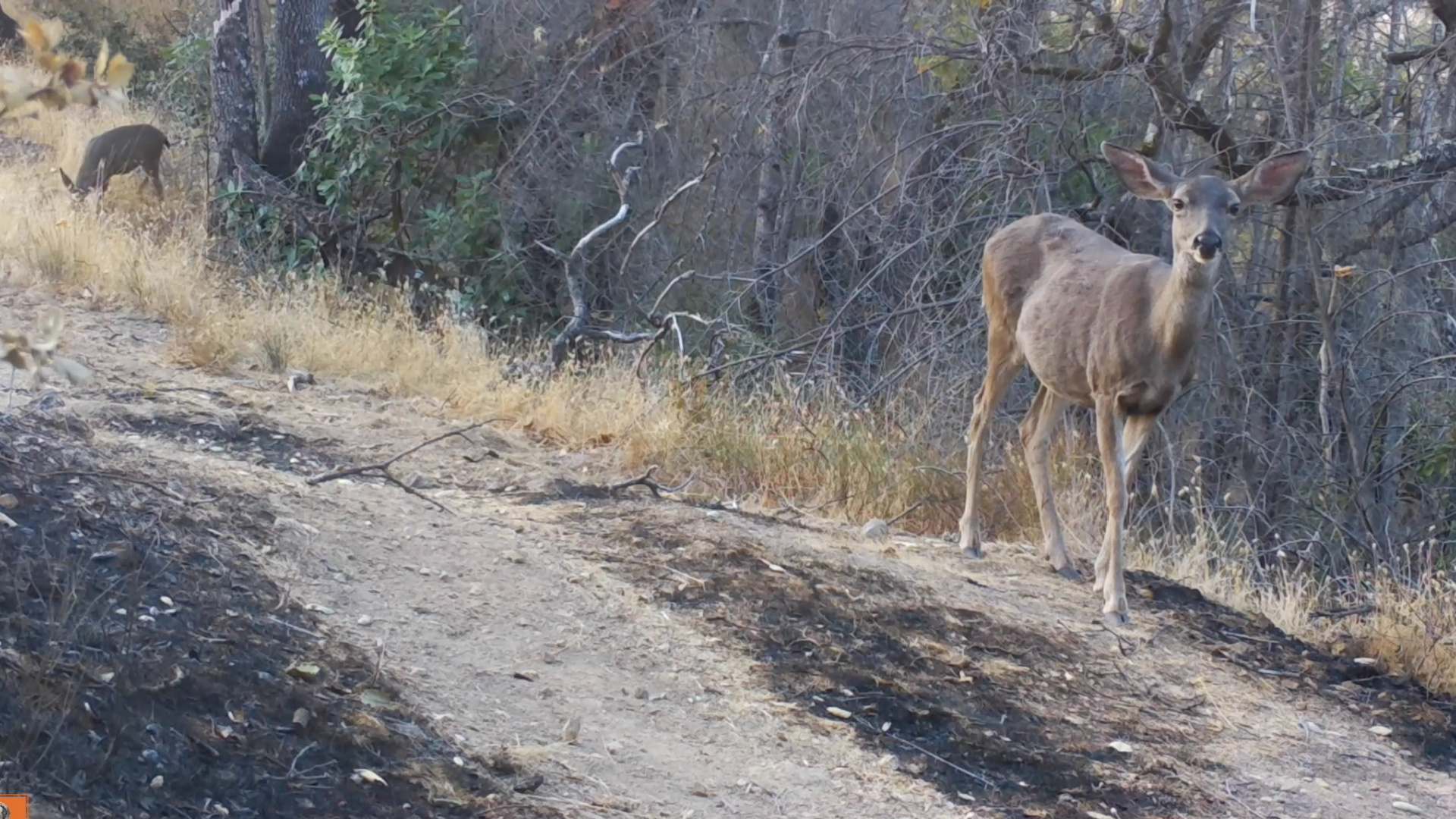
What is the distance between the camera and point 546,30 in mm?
13906

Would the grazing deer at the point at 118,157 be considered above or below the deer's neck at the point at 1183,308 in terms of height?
below

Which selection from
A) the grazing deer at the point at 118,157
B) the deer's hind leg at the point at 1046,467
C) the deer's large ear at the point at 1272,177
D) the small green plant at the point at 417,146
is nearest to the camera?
the deer's large ear at the point at 1272,177

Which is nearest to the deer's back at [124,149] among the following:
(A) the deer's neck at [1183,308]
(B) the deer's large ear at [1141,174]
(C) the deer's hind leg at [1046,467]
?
(C) the deer's hind leg at [1046,467]

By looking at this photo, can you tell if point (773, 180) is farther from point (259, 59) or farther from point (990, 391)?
point (259, 59)

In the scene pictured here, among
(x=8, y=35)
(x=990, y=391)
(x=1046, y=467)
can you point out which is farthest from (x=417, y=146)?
(x=8, y=35)

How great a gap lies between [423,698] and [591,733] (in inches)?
20.4

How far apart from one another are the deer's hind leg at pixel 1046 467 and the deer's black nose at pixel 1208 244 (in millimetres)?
1354

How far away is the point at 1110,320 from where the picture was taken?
725cm

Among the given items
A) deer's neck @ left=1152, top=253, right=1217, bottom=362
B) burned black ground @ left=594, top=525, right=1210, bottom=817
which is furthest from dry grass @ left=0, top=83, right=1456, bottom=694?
burned black ground @ left=594, top=525, right=1210, bottom=817

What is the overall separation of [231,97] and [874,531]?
379 inches

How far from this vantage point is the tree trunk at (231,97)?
1497 centimetres

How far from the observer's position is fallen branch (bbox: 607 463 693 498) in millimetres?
7695

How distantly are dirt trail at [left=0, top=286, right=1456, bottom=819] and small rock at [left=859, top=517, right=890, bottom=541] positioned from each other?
9 centimetres

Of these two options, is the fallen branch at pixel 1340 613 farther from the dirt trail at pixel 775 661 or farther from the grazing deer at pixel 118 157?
the grazing deer at pixel 118 157
